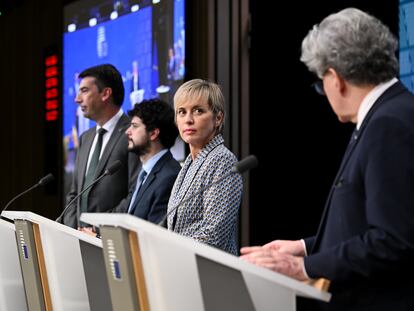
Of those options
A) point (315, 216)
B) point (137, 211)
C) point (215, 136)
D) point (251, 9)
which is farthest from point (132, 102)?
point (215, 136)

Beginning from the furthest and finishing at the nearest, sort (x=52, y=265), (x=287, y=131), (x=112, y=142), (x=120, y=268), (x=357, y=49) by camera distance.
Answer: (x=287, y=131)
(x=112, y=142)
(x=52, y=265)
(x=120, y=268)
(x=357, y=49)

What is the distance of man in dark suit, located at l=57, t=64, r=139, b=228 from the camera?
13.0ft

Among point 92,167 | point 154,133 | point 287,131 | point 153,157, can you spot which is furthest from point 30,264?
point 287,131

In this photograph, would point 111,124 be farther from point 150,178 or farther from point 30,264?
point 30,264

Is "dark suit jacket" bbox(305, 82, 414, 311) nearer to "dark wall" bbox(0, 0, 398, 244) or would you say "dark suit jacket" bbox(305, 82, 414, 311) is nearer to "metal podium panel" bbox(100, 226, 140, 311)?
"metal podium panel" bbox(100, 226, 140, 311)

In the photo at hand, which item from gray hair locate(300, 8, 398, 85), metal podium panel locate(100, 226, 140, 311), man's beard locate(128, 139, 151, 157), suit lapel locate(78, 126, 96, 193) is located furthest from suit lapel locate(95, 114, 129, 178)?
gray hair locate(300, 8, 398, 85)

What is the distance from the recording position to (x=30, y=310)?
288cm

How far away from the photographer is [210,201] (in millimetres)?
2566

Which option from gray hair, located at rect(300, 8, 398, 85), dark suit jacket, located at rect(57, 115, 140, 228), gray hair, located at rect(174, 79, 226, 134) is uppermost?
gray hair, located at rect(300, 8, 398, 85)

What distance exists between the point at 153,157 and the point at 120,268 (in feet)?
5.29

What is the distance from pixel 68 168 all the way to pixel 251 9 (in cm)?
213

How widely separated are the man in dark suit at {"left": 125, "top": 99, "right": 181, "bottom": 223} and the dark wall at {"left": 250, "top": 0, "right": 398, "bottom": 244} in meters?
0.86

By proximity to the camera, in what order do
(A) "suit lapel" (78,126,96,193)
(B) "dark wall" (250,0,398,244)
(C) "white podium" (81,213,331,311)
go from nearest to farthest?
(C) "white podium" (81,213,331,311) → (B) "dark wall" (250,0,398,244) → (A) "suit lapel" (78,126,96,193)

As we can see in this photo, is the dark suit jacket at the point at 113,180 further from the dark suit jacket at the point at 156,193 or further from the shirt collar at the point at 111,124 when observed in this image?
the dark suit jacket at the point at 156,193
